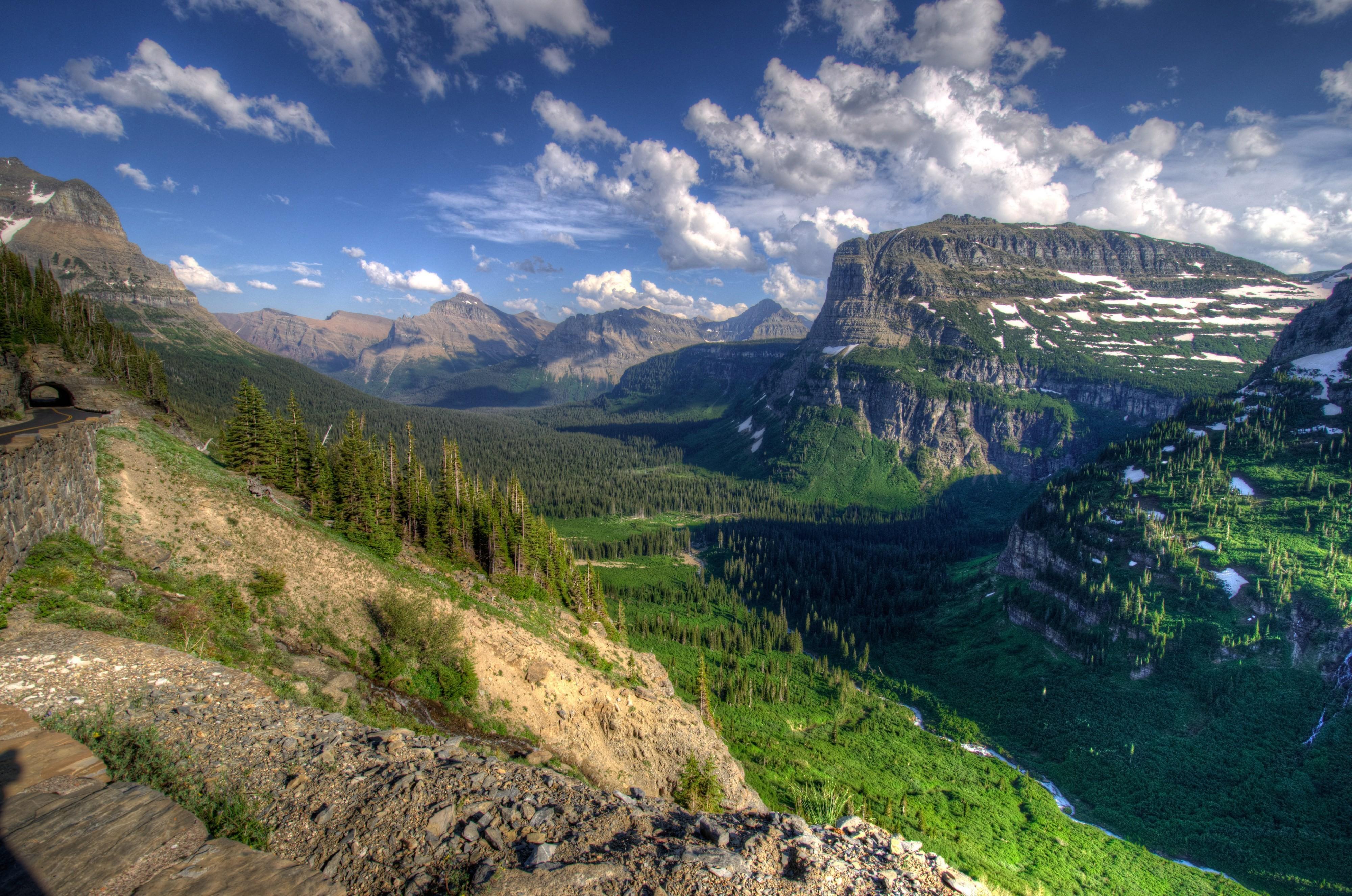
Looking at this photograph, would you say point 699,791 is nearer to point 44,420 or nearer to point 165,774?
point 165,774

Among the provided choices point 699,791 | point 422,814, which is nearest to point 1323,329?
point 699,791

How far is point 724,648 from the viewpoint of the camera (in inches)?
3465

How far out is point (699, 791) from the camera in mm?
30344

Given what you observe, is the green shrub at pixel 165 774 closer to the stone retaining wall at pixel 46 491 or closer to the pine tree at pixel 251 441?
the stone retaining wall at pixel 46 491

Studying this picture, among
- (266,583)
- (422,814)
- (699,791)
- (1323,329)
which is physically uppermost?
(1323,329)

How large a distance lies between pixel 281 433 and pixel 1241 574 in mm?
119528

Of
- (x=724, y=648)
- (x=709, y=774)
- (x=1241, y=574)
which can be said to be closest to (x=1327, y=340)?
(x=1241, y=574)

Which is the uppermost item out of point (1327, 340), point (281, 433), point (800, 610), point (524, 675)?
point (1327, 340)

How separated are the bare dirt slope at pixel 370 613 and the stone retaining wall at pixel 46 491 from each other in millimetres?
2167

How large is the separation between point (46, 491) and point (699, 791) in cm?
3587

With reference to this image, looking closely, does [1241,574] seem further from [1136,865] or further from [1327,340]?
[1327,340]

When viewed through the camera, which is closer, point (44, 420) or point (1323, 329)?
point (44, 420)

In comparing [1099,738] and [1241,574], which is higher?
[1241,574]

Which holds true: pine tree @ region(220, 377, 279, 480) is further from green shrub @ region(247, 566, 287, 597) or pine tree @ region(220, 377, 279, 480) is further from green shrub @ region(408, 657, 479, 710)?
green shrub @ region(408, 657, 479, 710)
